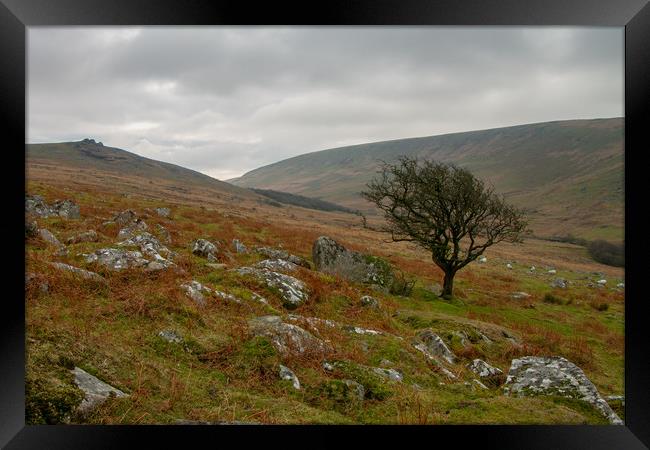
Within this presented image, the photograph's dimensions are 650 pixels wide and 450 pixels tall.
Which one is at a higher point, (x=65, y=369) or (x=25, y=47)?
(x=25, y=47)

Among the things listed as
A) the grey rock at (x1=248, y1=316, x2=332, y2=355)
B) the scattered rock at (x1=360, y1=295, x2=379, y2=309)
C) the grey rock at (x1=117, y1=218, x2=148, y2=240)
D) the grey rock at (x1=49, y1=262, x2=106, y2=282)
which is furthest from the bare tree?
the grey rock at (x1=49, y1=262, x2=106, y2=282)

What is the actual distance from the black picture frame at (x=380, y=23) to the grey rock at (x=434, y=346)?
3.55 metres

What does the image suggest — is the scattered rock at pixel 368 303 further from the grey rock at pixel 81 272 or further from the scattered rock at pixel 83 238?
the scattered rock at pixel 83 238

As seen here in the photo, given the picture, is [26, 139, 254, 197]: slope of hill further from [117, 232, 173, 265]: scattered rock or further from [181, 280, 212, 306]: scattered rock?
[181, 280, 212, 306]: scattered rock

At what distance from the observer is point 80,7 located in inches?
179

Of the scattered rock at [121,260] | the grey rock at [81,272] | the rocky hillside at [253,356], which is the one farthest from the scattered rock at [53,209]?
the grey rock at [81,272]

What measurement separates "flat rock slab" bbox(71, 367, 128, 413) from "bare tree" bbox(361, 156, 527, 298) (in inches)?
560

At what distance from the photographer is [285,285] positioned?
31.1 ft

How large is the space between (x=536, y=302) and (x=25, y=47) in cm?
2111

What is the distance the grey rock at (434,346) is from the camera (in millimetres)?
8047

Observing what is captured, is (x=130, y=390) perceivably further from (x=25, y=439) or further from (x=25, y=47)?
(x=25, y=47)

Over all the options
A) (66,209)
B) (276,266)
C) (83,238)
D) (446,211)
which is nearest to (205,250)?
(276,266)

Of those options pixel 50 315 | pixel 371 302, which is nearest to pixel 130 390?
pixel 50 315

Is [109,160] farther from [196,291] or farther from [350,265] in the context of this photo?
[196,291]
